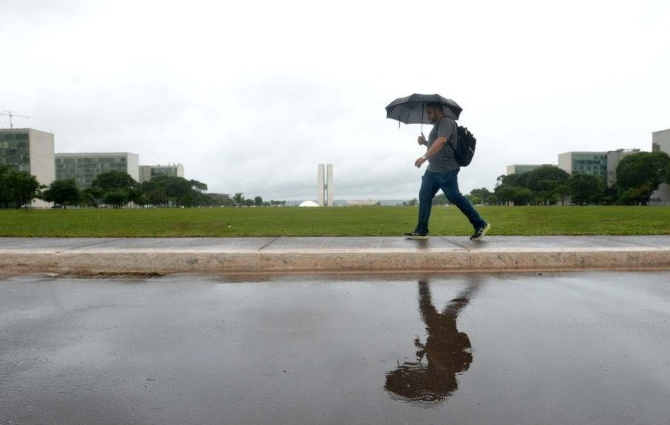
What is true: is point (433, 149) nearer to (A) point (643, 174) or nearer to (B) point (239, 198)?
(A) point (643, 174)

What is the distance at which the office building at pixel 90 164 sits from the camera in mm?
169750

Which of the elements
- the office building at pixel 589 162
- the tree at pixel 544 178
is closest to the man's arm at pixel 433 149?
the tree at pixel 544 178

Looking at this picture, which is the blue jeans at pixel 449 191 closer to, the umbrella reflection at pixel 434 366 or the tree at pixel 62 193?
the umbrella reflection at pixel 434 366

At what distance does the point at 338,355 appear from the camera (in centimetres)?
274

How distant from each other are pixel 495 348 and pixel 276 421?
1.53 m

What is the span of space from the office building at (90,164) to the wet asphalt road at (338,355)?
183457 mm

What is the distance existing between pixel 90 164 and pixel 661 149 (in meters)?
187

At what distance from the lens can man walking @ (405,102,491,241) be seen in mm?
7082

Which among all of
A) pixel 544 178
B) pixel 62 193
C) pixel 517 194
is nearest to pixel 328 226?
pixel 62 193

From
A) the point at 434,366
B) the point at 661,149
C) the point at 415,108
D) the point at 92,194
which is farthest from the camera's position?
the point at 661,149

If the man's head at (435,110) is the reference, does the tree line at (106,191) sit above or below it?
above

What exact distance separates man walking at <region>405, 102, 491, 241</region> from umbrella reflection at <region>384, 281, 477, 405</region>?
3.82 meters

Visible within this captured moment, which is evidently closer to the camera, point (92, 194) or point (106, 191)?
point (92, 194)

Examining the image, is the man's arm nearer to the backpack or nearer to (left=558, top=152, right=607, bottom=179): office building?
the backpack
